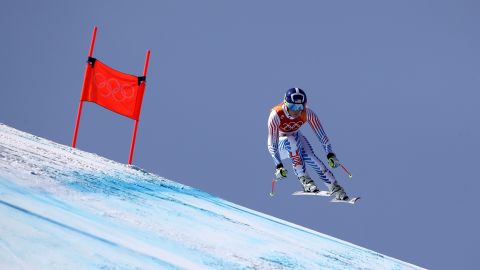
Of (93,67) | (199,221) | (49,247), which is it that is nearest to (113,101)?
(93,67)

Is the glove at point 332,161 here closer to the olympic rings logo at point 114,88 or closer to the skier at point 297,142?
the skier at point 297,142

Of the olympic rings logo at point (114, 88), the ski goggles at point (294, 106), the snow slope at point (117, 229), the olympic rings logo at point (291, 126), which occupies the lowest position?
the snow slope at point (117, 229)

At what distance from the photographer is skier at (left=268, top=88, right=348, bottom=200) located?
727 centimetres

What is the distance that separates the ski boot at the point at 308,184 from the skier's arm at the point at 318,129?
0.50 metres

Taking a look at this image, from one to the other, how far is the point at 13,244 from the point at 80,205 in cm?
124

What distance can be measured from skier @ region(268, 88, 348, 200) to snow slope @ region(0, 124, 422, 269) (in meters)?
1.58

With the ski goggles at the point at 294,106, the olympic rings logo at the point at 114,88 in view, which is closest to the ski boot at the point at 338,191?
the ski goggles at the point at 294,106

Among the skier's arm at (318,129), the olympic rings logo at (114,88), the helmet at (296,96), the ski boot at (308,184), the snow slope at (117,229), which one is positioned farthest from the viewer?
the olympic rings logo at (114,88)

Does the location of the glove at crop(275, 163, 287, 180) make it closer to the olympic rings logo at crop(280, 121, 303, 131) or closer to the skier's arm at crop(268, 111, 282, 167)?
the skier's arm at crop(268, 111, 282, 167)

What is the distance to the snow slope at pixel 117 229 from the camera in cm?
285

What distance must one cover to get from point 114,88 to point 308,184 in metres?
4.04

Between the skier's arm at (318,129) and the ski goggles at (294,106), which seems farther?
the skier's arm at (318,129)

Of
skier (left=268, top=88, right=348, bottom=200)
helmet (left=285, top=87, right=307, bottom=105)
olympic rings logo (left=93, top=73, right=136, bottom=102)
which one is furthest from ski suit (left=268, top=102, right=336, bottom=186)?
olympic rings logo (left=93, top=73, right=136, bottom=102)

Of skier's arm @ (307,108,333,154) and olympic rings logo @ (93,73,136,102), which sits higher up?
olympic rings logo @ (93,73,136,102)
